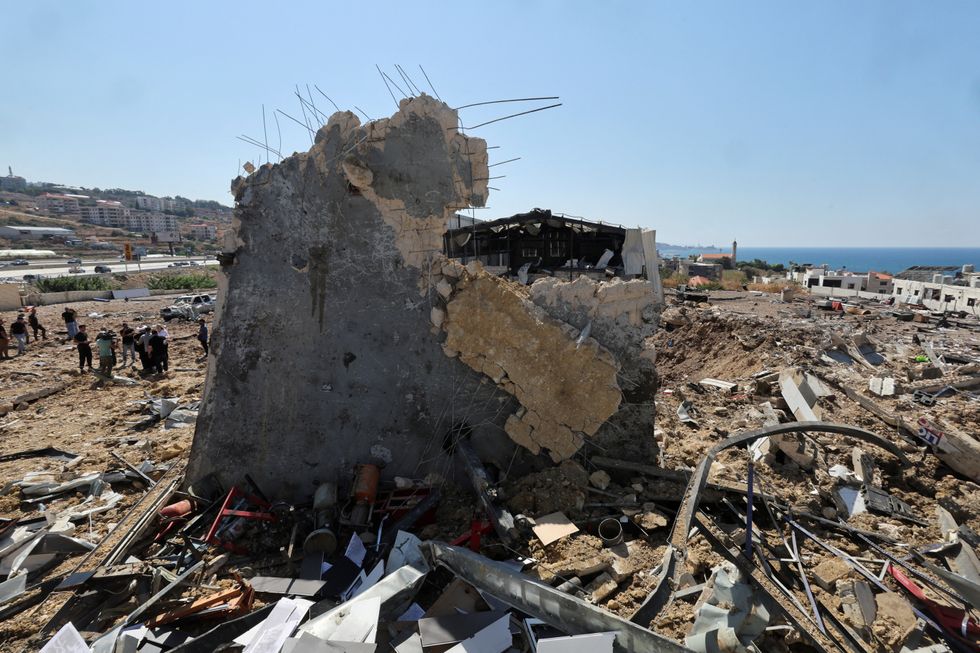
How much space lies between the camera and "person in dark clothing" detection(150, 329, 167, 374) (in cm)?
1045

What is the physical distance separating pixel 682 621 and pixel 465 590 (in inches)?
60.6

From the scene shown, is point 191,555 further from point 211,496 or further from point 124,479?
point 124,479

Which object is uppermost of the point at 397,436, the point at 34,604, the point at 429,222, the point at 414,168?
the point at 414,168

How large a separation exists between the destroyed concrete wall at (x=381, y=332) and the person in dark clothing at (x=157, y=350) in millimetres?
7155

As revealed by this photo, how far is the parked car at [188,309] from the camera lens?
19.1 metres

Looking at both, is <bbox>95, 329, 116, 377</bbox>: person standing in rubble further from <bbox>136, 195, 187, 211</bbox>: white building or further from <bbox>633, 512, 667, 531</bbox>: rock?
<bbox>136, 195, 187, 211</bbox>: white building

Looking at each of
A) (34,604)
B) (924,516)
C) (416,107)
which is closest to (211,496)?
(34,604)

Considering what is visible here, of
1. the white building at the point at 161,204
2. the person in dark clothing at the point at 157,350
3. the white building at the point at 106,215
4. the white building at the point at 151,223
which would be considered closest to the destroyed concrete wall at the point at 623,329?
the person in dark clothing at the point at 157,350

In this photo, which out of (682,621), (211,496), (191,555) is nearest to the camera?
(682,621)

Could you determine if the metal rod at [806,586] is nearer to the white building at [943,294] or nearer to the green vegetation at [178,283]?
the white building at [943,294]

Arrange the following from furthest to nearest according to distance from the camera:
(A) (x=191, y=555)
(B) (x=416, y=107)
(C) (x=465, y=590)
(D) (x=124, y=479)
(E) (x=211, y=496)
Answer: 1. (D) (x=124, y=479)
2. (E) (x=211, y=496)
3. (B) (x=416, y=107)
4. (A) (x=191, y=555)
5. (C) (x=465, y=590)

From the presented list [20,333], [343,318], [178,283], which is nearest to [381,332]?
[343,318]

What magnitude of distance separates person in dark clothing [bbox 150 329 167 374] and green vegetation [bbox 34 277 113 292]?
942 inches

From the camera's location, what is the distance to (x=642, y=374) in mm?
4941
